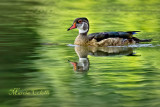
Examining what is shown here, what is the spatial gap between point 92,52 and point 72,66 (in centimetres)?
290

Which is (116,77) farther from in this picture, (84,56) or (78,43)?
(78,43)

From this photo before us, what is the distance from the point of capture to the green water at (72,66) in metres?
9.87

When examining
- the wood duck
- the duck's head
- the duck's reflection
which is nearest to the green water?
the duck's reflection

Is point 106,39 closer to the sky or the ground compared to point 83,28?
closer to the ground

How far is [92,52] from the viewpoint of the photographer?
16.1m

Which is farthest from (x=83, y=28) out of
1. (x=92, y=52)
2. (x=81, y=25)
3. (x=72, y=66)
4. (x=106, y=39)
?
(x=72, y=66)

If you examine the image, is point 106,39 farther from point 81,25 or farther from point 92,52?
point 92,52

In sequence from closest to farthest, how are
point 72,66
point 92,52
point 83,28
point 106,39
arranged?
point 72,66
point 92,52
point 106,39
point 83,28

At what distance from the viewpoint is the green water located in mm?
9872

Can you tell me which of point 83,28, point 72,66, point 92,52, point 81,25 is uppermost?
point 81,25

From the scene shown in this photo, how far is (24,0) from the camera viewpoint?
132ft

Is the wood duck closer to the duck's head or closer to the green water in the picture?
the duck's head

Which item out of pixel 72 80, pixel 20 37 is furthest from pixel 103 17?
pixel 72 80

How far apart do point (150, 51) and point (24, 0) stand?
25222 mm
